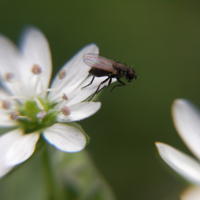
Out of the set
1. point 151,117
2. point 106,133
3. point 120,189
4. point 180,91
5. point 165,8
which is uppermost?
point 165,8

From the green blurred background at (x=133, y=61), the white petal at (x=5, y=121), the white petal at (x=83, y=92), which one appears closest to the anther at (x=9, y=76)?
the white petal at (x=5, y=121)

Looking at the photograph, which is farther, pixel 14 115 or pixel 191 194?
pixel 14 115

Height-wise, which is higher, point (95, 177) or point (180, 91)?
point (180, 91)

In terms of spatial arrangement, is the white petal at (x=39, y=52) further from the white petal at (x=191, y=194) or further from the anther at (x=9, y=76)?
the white petal at (x=191, y=194)

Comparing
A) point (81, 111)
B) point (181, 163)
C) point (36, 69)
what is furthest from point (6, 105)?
point (181, 163)

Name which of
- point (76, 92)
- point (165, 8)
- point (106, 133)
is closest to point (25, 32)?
point (76, 92)

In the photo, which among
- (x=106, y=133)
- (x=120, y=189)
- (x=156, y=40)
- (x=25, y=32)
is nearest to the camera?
(x=25, y=32)

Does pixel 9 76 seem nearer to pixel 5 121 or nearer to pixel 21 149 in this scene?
pixel 5 121

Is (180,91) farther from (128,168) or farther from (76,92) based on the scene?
(76,92)
